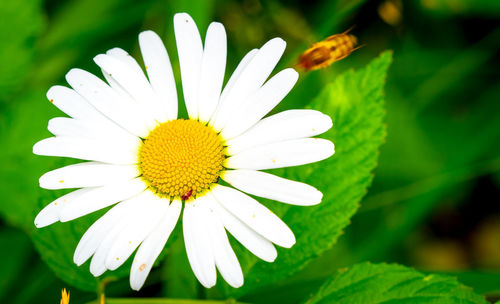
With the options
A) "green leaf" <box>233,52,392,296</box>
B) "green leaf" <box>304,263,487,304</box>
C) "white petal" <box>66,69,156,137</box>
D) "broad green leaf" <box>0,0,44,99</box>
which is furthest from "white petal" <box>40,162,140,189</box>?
"broad green leaf" <box>0,0,44,99</box>

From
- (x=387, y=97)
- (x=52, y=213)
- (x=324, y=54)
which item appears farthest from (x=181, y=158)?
(x=387, y=97)

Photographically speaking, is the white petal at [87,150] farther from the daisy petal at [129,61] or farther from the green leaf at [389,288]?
the green leaf at [389,288]

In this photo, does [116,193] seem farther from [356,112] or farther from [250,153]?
[356,112]

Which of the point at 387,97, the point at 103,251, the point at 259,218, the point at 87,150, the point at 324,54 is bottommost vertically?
the point at 103,251

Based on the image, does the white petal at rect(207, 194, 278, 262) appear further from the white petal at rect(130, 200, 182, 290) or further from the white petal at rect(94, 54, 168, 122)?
the white petal at rect(94, 54, 168, 122)

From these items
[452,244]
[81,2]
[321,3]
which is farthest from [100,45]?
[452,244]

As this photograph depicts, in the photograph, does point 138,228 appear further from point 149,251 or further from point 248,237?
point 248,237
